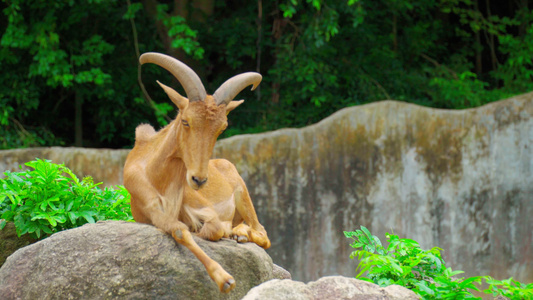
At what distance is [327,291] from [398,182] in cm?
481

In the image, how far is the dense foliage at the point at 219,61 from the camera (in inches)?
336

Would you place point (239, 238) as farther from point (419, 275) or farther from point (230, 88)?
point (419, 275)

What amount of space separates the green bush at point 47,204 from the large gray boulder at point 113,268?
2.91ft

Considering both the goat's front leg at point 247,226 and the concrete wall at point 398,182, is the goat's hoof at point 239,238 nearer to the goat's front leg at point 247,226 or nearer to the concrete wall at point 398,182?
the goat's front leg at point 247,226

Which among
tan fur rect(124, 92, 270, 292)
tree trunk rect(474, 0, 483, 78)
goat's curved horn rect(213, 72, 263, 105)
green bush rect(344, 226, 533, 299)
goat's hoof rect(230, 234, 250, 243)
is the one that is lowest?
green bush rect(344, 226, 533, 299)

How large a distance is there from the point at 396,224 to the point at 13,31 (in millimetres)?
5421

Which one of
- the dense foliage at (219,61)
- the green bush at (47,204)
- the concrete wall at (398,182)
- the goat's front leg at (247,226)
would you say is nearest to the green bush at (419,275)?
the goat's front leg at (247,226)

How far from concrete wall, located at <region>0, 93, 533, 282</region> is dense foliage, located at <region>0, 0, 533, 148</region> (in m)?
1.50

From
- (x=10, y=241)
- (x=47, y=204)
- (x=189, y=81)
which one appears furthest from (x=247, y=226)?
(x=10, y=241)

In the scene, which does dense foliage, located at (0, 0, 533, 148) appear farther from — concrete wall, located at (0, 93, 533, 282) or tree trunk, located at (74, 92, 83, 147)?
concrete wall, located at (0, 93, 533, 282)

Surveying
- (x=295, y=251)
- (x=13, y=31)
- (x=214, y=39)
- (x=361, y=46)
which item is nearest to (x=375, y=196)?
(x=295, y=251)

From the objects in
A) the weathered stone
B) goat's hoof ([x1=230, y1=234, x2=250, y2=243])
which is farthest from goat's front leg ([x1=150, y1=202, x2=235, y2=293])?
the weathered stone

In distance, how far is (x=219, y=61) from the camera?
9.80 metres

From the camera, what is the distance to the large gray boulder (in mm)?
3352
